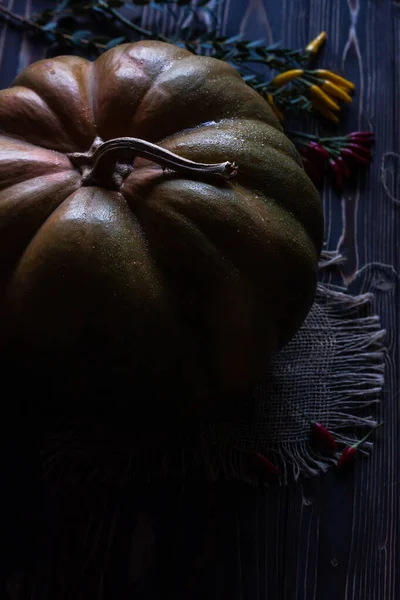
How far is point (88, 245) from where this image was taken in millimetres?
854

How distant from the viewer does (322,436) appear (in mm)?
1191

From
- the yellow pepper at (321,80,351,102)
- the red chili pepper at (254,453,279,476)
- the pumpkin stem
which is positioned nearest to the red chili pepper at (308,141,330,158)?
the yellow pepper at (321,80,351,102)

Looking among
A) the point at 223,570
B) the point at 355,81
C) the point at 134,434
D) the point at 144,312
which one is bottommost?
the point at 223,570

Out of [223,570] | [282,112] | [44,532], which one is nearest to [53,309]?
[44,532]

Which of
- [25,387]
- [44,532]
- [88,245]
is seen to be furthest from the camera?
[44,532]

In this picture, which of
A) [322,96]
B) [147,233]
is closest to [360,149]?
[322,96]

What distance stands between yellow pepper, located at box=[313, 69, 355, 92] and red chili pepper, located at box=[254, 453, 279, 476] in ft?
2.61

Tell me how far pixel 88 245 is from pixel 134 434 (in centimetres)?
41

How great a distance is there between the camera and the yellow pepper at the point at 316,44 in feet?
4.85

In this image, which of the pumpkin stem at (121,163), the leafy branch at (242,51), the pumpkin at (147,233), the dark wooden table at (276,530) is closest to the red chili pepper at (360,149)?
the leafy branch at (242,51)

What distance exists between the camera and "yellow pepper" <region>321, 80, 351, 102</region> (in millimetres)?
1419

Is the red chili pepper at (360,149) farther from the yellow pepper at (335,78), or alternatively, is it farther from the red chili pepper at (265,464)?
the red chili pepper at (265,464)

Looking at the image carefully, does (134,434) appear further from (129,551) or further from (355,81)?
(355,81)

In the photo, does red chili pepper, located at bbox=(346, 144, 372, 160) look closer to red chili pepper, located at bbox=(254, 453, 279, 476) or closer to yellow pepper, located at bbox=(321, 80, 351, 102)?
yellow pepper, located at bbox=(321, 80, 351, 102)
